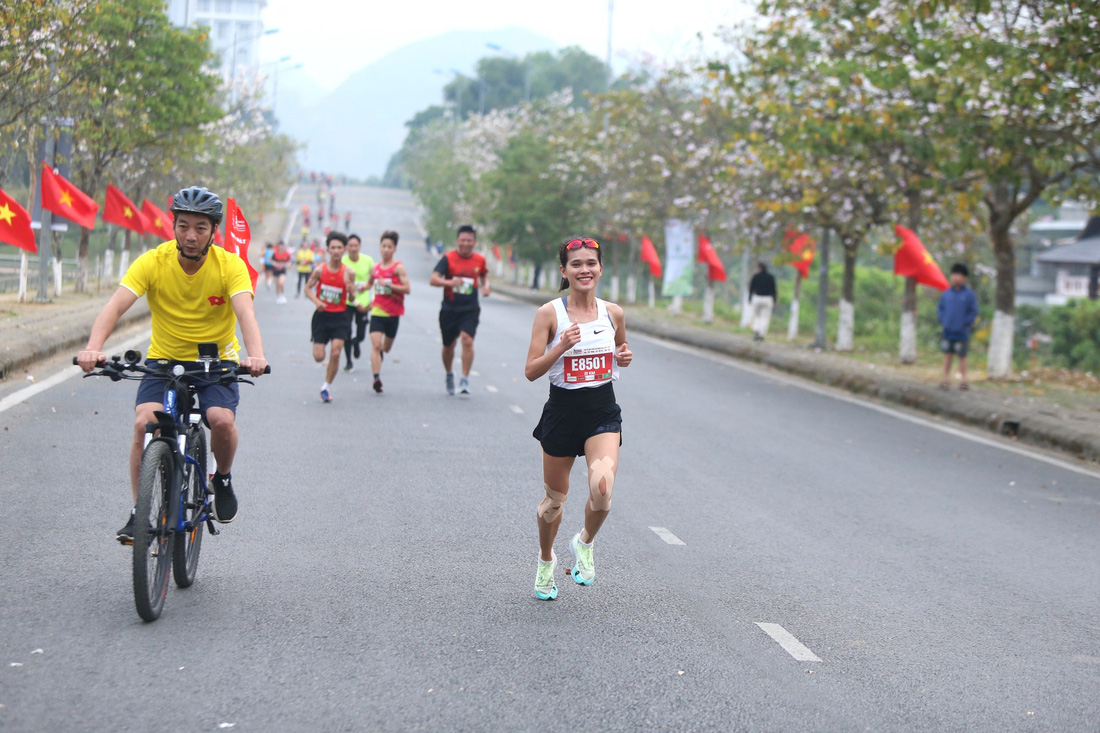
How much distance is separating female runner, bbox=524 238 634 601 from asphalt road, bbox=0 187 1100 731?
48cm

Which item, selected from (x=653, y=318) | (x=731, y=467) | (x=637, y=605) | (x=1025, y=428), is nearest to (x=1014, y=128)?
(x=1025, y=428)

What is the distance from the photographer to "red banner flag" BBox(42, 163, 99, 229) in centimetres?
2178

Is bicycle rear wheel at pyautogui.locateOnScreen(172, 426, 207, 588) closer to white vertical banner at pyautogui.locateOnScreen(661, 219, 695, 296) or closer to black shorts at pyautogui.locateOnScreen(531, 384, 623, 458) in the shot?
black shorts at pyautogui.locateOnScreen(531, 384, 623, 458)

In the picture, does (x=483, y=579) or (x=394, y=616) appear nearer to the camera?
(x=394, y=616)

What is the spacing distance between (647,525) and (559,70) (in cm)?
11566

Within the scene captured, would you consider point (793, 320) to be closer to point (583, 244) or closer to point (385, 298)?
point (385, 298)

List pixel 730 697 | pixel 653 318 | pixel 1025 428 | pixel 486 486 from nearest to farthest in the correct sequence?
pixel 730 697 → pixel 486 486 → pixel 1025 428 → pixel 653 318

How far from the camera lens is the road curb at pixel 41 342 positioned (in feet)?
46.0

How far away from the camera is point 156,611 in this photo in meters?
5.35

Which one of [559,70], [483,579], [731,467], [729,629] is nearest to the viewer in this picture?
[729,629]

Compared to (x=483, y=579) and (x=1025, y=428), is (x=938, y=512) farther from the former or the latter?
(x=1025, y=428)

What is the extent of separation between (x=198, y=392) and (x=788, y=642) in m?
2.94

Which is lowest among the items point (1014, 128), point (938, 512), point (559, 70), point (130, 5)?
point (938, 512)

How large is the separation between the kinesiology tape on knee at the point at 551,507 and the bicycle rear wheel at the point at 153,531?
174 centimetres
